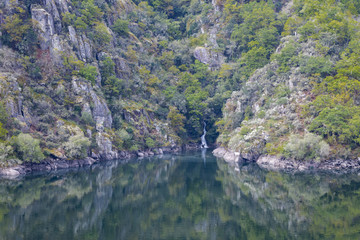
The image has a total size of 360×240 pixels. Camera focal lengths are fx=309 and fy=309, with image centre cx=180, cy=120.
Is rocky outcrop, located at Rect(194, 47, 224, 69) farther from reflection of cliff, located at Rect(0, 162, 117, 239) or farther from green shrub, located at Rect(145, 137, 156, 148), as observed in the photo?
reflection of cliff, located at Rect(0, 162, 117, 239)

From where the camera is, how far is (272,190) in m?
45.2

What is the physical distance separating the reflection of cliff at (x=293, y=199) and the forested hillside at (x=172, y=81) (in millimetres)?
13692

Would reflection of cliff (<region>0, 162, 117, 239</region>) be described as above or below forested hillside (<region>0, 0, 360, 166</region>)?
below

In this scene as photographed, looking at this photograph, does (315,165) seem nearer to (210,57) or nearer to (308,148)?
(308,148)

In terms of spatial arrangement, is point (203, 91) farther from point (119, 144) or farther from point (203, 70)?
point (119, 144)

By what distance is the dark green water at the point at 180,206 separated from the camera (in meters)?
27.5

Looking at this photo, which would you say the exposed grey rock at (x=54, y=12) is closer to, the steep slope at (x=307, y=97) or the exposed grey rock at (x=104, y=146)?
the exposed grey rock at (x=104, y=146)

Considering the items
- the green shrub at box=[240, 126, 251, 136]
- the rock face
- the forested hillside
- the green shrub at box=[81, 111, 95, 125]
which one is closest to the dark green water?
the forested hillside

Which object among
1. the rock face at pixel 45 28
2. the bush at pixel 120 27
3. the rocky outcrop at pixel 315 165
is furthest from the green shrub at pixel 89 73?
the rocky outcrop at pixel 315 165

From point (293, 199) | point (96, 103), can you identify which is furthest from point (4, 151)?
point (293, 199)

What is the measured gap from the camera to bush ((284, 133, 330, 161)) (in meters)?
62.1

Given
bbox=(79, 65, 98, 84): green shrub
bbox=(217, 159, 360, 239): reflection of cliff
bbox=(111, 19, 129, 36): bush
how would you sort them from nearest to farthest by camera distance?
1. bbox=(217, 159, 360, 239): reflection of cliff
2. bbox=(79, 65, 98, 84): green shrub
3. bbox=(111, 19, 129, 36): bush

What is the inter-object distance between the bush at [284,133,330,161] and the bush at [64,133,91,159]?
4423 cm

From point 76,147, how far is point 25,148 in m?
12.0
